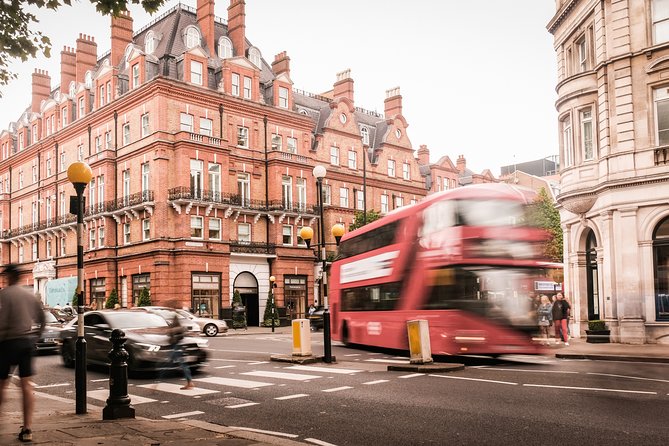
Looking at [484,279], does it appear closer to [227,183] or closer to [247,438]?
[247,438]

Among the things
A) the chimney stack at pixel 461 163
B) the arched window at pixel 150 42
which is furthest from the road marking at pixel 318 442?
the chimney stack at pixel 461 163

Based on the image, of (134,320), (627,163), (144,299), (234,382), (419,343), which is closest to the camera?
(234,382)

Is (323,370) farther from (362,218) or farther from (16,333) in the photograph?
(362,218)

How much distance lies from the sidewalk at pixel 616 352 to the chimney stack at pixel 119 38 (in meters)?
38.2

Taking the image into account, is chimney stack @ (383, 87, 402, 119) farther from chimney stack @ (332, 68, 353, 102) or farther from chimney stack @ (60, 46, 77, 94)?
chimney stack @ (60, 46, 77, 94)

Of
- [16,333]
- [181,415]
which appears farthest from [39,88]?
[16,333]

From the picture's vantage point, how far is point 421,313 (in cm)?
1678

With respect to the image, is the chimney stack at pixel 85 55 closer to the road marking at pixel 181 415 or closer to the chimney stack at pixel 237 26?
the chimney stack at pixel 237 26

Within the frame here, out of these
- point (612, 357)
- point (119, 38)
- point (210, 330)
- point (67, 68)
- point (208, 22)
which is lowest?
point (210, 330)

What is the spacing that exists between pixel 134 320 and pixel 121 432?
8.19m

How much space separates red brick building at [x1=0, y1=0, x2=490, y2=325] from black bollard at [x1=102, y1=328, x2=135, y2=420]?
30.8 meters

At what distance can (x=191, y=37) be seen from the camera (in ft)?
151

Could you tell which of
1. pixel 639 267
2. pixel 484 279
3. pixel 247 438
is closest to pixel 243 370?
pixel 484 279

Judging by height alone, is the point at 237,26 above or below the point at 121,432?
above
